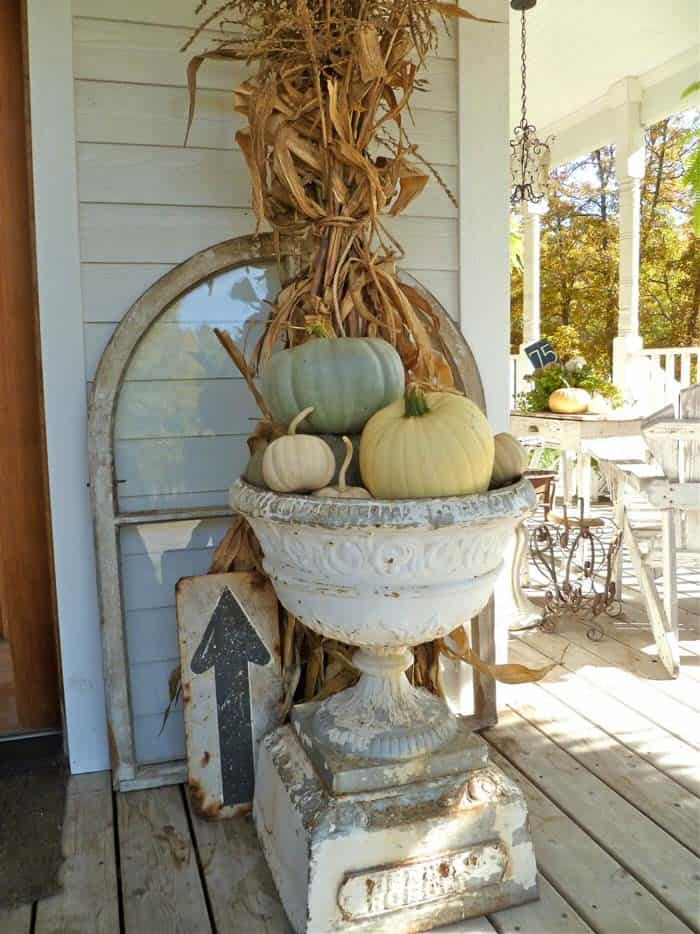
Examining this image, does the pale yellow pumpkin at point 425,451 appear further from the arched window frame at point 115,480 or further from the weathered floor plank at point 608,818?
→ the weathered floor plank at point 608,818

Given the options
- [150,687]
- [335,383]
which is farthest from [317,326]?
[150,687]

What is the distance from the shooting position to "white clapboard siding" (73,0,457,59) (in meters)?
1.86

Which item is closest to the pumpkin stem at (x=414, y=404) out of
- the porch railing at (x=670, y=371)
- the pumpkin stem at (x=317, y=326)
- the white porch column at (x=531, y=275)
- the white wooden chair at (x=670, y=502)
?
the pumpkin stem at (x=317, y=326)

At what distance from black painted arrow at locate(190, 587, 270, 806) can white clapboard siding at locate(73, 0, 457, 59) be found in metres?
1.34

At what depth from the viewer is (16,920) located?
1457 mm

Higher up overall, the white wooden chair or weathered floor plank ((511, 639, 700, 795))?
the white wooden chair

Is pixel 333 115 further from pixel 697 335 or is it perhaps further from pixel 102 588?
pixel 697 335

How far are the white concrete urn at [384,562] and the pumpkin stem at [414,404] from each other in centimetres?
16

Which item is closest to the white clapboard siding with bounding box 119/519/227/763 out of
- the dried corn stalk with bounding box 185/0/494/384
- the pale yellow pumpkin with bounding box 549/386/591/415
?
the dried corn stalk with bounding box 185/0/494/384

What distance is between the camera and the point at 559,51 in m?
5.31

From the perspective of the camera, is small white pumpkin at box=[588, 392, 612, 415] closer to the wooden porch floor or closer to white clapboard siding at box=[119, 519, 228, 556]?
the wooden porch floor

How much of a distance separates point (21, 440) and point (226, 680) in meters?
0.84

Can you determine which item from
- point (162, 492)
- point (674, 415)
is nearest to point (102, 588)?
point (162, 492)

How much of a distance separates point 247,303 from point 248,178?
0.30m
